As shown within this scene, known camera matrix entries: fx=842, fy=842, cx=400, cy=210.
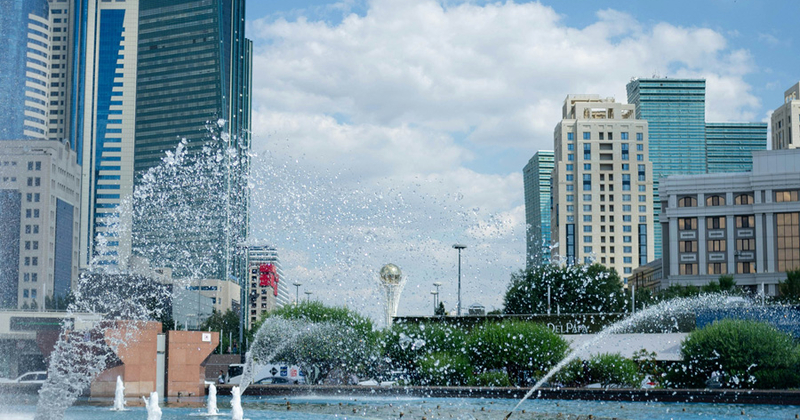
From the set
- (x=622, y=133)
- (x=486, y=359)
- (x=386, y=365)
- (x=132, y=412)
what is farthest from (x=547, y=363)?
(x=622, y=133)

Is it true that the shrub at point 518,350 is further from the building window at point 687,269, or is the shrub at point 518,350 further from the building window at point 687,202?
the building window at point 687,202

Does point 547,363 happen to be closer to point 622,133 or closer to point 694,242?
point 694,242

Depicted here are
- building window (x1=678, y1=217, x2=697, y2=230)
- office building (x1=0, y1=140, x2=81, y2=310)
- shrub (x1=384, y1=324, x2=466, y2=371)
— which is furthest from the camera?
office building (x1=0, y1=140, x2=81, y2=310)

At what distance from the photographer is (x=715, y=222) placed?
3735 inches

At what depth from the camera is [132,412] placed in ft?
104

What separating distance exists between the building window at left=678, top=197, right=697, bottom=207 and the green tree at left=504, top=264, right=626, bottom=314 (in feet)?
39.6

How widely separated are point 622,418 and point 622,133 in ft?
392

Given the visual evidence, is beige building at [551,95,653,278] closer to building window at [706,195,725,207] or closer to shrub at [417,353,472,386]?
building window at [706,195,725,207]

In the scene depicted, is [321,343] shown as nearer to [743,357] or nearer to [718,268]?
[743,357]

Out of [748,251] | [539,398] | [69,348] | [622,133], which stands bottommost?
[539,398]

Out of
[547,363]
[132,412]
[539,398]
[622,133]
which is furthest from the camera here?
[622,133]

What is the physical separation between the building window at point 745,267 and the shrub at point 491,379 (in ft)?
199

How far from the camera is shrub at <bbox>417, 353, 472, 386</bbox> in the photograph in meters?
42.6

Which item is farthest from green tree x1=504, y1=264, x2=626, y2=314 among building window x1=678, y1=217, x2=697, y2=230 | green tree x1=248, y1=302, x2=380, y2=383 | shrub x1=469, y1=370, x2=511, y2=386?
shrub x1=469, y1=370, x2=511, y2=386
